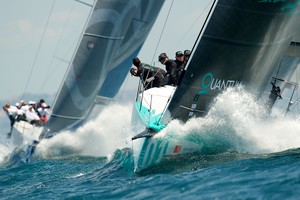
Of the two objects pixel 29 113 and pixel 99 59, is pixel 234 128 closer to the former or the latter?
pixel 99 59

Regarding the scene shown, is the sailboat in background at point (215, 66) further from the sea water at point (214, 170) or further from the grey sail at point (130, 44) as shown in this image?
the grey sail at point (130, 44)

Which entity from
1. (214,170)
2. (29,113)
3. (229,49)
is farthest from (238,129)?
(29,113)

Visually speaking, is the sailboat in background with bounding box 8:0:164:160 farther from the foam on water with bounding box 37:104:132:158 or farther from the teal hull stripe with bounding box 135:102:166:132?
the teal hull stripe with bounding box 135:102:166:132

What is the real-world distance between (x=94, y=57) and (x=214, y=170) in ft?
23.0

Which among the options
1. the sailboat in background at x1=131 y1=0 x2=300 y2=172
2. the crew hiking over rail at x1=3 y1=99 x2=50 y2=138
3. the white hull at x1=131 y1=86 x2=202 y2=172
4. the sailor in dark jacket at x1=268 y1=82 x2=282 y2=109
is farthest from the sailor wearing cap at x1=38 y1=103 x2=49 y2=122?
the white hull at x1=131 y1=86 x2=202 y2=172

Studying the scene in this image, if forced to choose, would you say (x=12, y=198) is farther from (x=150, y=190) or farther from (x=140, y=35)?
(x=140, y=35)

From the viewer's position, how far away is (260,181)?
5.69 metres

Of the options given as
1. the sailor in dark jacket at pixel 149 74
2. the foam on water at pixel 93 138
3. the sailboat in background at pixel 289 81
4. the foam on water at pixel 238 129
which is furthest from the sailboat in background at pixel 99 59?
the foam on water at pixel 238 129

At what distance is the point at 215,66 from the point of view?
760 cm

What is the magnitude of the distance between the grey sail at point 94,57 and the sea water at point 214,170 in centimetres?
306

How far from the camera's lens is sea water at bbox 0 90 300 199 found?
5668 millimetres

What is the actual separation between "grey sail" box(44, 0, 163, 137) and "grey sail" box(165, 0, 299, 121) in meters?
5.55

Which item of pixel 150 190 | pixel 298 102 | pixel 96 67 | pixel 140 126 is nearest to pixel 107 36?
pixel 96 67

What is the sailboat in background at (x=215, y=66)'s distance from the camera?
24.2 feet
